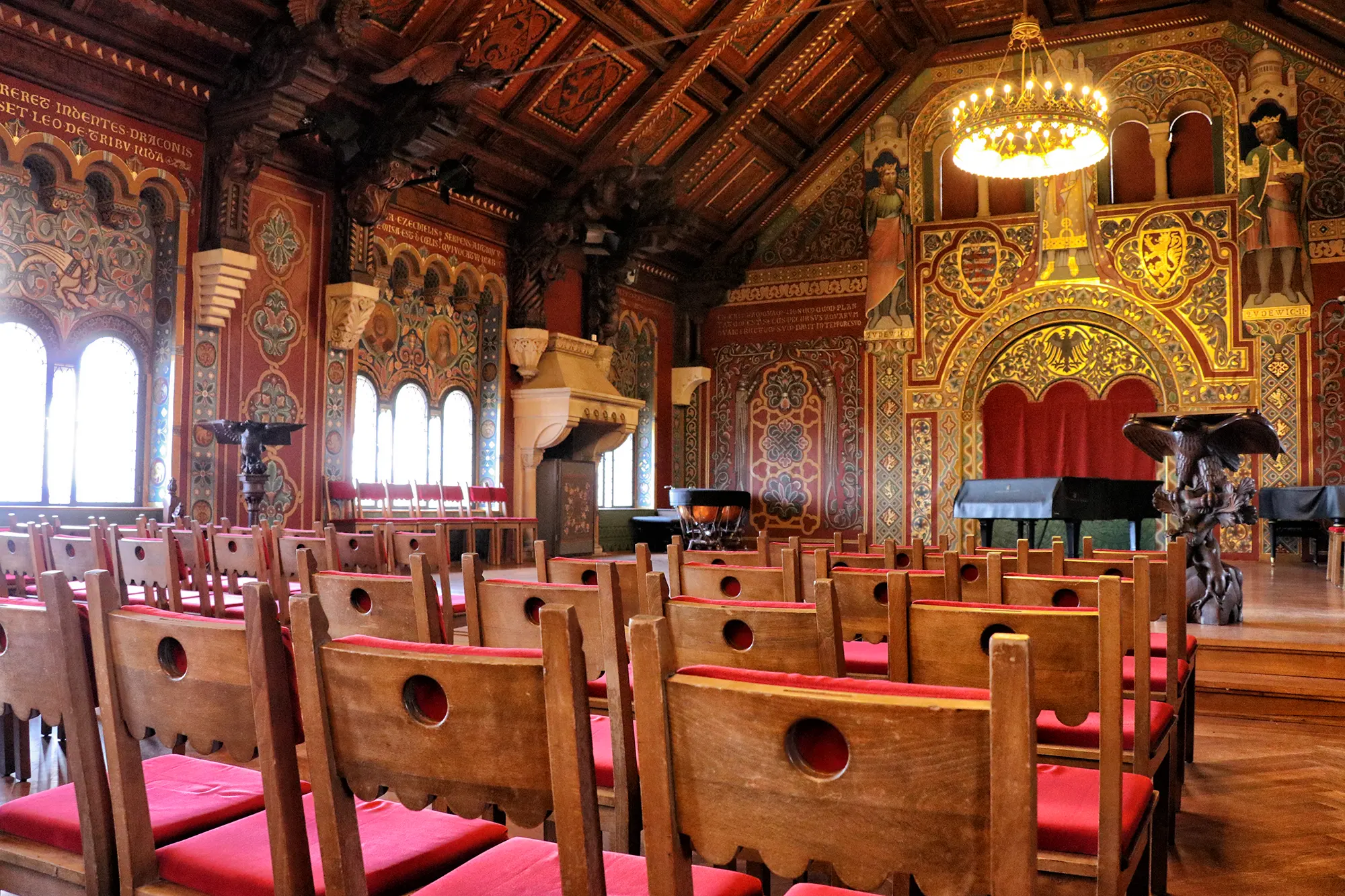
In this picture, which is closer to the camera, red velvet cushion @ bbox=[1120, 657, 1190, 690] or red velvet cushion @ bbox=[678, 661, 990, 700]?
red velvet cushion @ bbox=[678, 661, 990, 700]

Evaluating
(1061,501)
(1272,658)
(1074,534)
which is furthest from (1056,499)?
(1272,658)

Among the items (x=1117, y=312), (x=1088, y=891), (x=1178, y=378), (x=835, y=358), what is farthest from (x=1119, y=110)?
(x=1088, y=891)

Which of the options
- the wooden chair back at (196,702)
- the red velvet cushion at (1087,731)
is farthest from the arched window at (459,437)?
the wooden chair back at (196,702)

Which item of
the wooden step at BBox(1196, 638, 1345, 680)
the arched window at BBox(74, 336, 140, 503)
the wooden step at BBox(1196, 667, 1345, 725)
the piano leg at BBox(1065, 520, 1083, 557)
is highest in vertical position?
the arched window at BBox(74, 336, 140, 503)

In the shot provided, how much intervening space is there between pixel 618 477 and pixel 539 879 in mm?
12625

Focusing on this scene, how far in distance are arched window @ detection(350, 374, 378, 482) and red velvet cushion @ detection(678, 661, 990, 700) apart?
965cm

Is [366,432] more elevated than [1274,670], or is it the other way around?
[366,432]

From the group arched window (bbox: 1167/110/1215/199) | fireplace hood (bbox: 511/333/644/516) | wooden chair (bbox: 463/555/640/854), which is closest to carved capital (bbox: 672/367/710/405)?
fireplace hood (bbox: 511/333/644/516)

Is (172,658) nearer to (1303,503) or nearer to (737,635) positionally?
(737,635)

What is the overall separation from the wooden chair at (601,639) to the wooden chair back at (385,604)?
131 mm

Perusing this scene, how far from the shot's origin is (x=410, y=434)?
436 inches

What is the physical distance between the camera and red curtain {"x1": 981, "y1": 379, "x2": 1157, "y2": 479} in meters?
13.5

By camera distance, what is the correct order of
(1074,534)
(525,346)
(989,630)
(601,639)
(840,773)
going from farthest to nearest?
(525,346), (1074,534), (601,639), (989,630), (840,773)

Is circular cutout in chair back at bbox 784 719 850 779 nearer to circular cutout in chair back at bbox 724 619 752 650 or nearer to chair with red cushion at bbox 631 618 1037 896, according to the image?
chair with red cushion at bbox 631 618 1037 896
